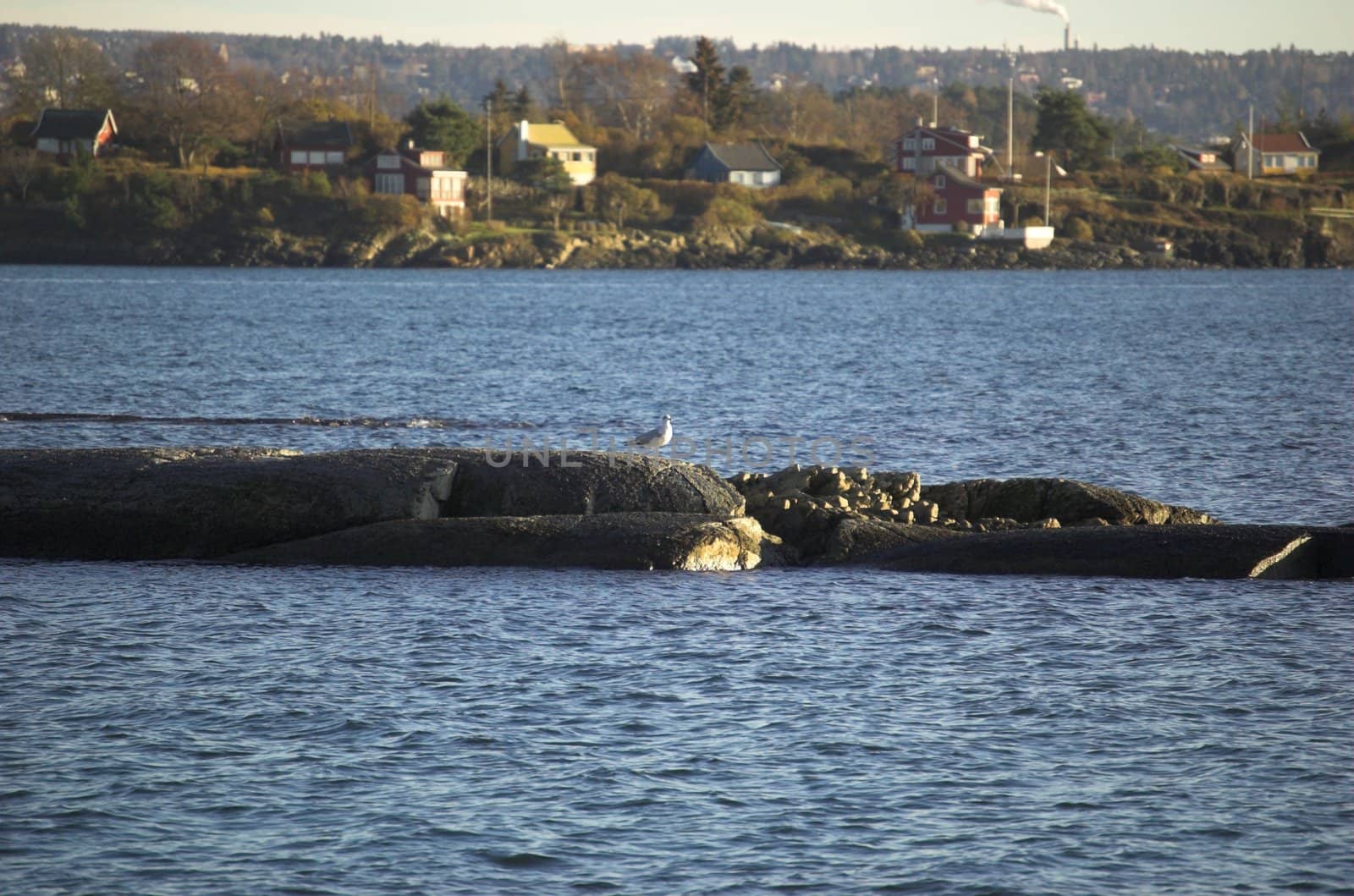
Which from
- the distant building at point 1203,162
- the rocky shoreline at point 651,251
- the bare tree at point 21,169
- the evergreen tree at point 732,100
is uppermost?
the evergreen tree at point 732,100

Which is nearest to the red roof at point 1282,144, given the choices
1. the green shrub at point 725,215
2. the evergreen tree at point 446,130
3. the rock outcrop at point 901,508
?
the green shrub at point 725,215

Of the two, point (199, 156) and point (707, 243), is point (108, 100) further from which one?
point (707, 243)

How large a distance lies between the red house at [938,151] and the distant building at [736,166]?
14497 mm

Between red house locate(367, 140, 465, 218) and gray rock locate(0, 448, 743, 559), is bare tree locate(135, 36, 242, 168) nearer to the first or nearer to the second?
red house locate(367, 140, 465, 218)

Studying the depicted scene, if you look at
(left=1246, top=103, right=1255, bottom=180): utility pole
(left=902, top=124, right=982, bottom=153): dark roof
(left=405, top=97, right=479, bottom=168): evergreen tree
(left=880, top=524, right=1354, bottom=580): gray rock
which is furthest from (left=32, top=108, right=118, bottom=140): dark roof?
(left=880, top=524, right=1354, bottom=580): gray rock

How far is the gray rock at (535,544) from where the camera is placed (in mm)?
20547

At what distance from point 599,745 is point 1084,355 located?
186ft

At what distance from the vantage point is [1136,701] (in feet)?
50.6

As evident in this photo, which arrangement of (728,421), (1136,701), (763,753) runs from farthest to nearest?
(728,421) < (1136,701) < (763,753)

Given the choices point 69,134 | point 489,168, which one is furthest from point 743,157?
point 69,134

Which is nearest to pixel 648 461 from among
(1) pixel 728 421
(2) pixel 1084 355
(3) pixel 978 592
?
(3) pixel 978 592

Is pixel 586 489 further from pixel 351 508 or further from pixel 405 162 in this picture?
pixel 405 162

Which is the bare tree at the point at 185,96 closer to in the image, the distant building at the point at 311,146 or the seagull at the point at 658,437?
the distant building at the point at 311,146

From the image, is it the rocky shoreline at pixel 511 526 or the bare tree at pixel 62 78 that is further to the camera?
the bare tree at pixel 62 78
